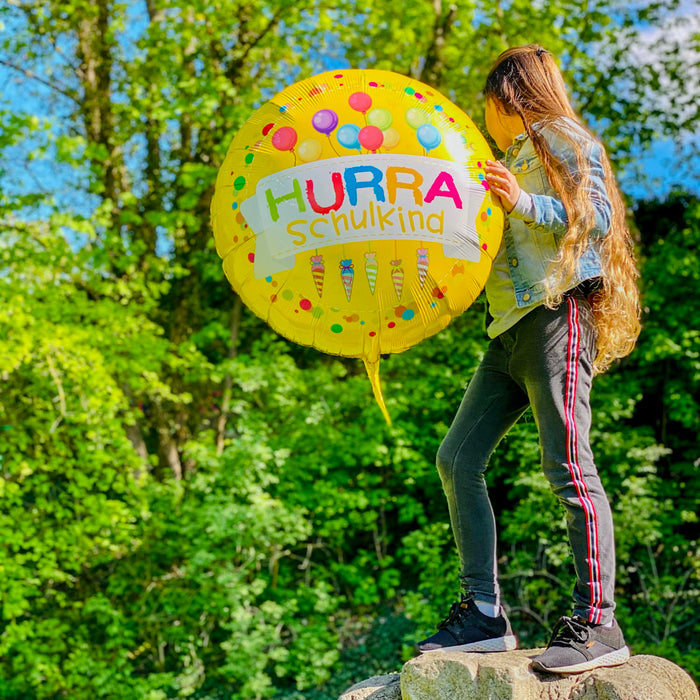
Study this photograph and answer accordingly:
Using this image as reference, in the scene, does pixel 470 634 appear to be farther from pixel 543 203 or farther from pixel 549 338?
pixel 543 203

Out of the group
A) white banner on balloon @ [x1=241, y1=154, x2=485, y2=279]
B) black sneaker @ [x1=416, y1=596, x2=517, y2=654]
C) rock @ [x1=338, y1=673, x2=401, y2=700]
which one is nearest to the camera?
white banner on balloon @ [x1=241, y1=154, x2=485, y2=279]

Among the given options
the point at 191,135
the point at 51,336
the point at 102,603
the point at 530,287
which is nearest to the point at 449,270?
the point at 530,287

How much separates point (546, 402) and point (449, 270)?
381 mm

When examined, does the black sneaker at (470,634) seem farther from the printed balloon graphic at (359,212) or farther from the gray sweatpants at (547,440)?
the printed balloon graphic at (359,212)

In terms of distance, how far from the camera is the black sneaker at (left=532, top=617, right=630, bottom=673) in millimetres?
1765

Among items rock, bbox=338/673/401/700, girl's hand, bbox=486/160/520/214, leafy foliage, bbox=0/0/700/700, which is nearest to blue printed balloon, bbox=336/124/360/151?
girl's hand, bbox=486/160/520/214

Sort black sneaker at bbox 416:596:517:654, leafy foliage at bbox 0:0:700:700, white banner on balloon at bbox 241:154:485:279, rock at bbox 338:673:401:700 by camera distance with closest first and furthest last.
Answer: white banner on balloon at bbox 241:154:485:279, black sneaker at bbox 416:596:517:654, rock at bbox 338:673:401:700, leafy foliage at bbox 0:0:700:700

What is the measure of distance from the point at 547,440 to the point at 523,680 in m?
0.55

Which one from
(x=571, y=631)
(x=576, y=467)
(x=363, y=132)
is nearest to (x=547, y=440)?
(x=576, y=467)

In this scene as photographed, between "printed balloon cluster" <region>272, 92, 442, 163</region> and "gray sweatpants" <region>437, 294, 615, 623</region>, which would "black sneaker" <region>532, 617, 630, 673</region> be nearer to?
"gray sweatpants" <region>437, 294, 615, 623</region>

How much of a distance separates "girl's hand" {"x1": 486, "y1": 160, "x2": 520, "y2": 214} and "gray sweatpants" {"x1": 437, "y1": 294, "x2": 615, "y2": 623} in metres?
0.27

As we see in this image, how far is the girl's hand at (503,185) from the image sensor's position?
1751mm

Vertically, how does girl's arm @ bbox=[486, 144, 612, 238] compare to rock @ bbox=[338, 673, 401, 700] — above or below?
above

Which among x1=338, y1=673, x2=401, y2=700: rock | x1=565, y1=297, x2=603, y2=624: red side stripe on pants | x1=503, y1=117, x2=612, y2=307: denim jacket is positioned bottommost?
x1=338, y1=673, x2=401, y2=700: rock
